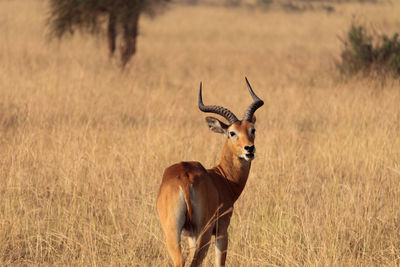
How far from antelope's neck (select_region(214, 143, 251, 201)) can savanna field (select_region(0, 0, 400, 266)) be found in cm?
43

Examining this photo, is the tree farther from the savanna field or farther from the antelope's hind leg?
the antelope's hind leg

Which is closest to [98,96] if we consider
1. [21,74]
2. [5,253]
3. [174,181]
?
[21,74]

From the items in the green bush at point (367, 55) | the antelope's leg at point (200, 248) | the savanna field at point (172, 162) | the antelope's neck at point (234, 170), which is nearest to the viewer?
the antelope's leg at point (200, 248)

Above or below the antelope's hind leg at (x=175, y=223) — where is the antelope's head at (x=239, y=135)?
above

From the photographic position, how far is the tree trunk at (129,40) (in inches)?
623

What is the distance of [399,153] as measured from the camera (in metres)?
7.37

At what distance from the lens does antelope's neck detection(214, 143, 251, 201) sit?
4727mm

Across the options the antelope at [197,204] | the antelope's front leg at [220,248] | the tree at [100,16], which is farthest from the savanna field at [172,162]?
the tree at [100,16]

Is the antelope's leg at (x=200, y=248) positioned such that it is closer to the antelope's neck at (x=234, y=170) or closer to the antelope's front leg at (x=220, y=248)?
the antelope's front leg at (x=220, y=248)

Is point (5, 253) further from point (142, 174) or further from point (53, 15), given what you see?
point (53, 15)

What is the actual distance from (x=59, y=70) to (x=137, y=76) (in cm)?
162

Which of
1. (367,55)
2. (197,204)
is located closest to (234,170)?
(197,204)

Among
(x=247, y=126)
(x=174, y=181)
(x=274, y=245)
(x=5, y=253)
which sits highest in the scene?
(x=247, y=126)

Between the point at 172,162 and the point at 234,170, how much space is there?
2.34 meters
